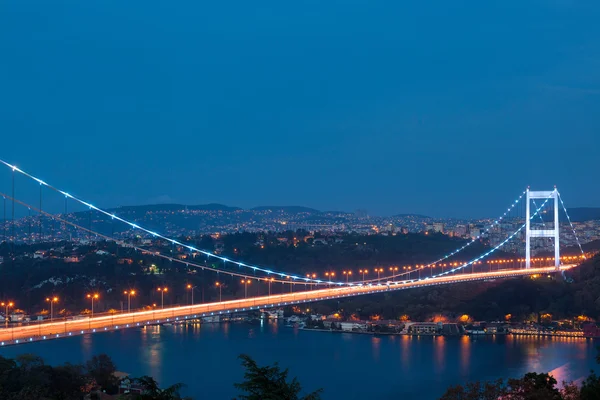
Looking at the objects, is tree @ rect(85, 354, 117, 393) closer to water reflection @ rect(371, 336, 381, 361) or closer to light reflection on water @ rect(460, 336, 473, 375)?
water reflection @ rect(371, 336, 381, 361)

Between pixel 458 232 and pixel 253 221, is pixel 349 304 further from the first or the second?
pixel 253 221

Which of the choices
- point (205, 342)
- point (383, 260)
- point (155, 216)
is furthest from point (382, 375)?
point (155, 216)

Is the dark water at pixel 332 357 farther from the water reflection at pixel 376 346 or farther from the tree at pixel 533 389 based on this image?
the tree at pixel 533 389

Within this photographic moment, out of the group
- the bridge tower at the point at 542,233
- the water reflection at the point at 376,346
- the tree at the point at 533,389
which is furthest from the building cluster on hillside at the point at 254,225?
the tree at the point at 533,389

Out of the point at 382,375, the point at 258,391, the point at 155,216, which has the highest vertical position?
the point at 155,216

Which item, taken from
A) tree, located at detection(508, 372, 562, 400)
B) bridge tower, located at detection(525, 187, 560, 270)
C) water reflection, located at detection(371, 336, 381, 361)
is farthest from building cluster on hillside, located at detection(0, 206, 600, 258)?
tree, located at detection(508, 372, 562, 400)

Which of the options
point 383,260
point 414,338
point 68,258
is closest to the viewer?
point 414,338

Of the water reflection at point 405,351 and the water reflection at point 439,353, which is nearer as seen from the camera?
the water reflection at point 439,353
